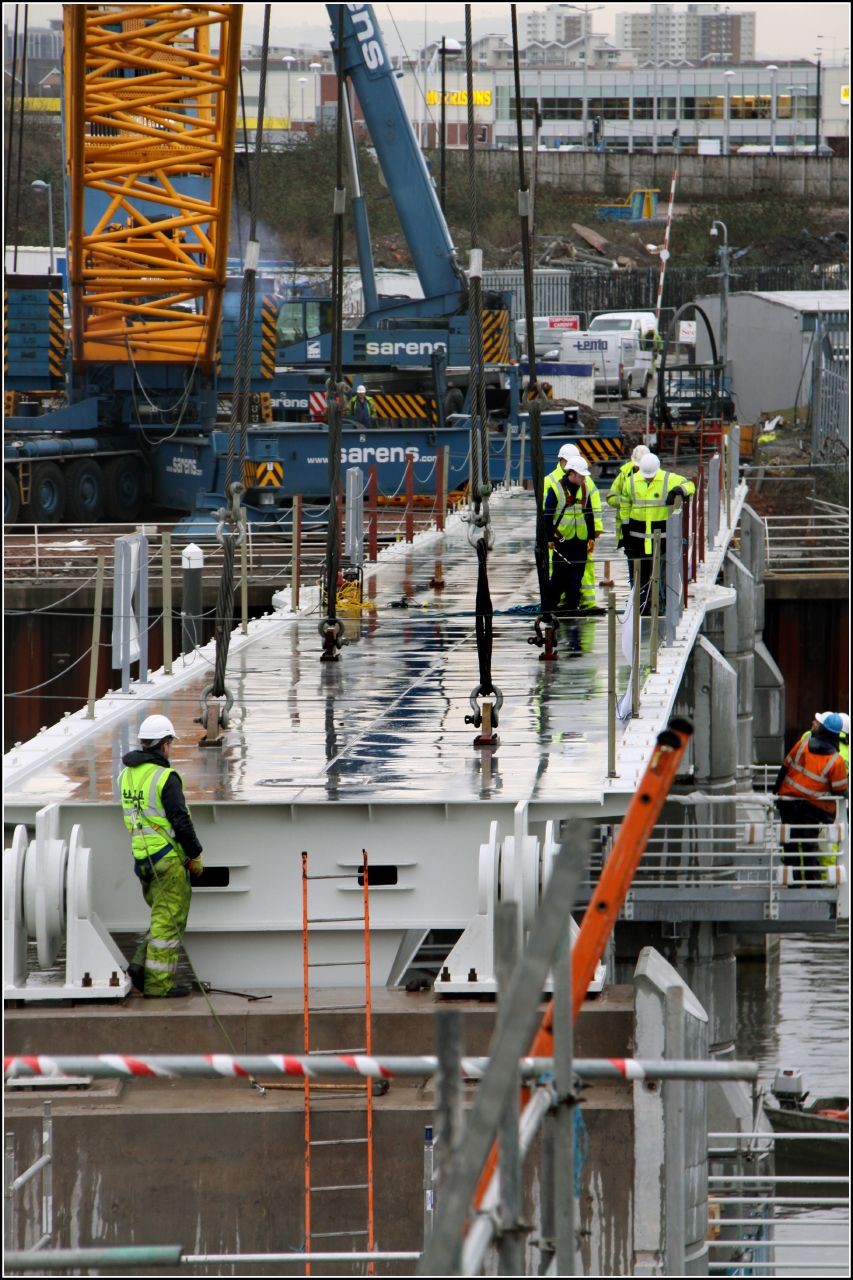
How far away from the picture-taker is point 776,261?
250ft

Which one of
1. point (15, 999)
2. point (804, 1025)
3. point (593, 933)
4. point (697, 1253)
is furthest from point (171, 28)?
point (593, 933)

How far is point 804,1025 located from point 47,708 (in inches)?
435

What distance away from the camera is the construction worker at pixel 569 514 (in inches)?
730

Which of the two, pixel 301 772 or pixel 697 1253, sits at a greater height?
pixel 301 772

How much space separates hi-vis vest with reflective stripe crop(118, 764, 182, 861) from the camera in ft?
36.0

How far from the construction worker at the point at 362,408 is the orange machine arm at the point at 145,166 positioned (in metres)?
2.54

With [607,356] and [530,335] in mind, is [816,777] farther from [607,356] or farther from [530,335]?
A: [607,356]

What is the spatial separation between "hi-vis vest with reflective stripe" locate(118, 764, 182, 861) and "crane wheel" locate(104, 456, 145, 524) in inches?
977

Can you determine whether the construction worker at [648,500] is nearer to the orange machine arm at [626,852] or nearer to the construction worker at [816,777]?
the construction worker at [816,777]

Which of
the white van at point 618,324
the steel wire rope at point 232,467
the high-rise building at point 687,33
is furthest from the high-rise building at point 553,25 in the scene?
the steel wire rope at point 232,467

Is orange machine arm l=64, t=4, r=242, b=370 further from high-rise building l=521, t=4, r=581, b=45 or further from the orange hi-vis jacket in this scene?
high-rise building l=521, t=4, r=581, b=45

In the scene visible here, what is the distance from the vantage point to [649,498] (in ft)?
64.2

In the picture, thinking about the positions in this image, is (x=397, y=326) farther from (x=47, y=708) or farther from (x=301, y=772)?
(x=301, y=772)

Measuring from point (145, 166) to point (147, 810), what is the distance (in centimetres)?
2122
